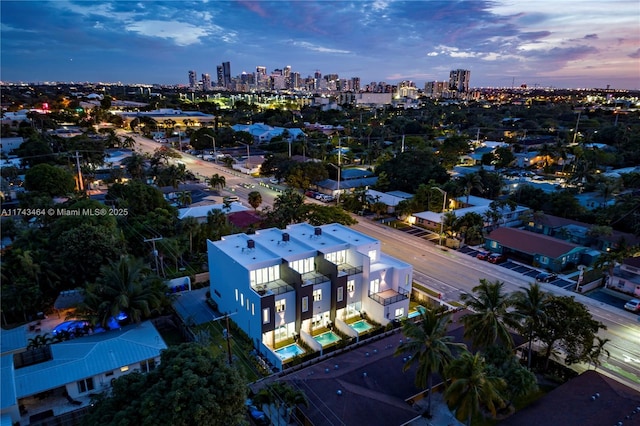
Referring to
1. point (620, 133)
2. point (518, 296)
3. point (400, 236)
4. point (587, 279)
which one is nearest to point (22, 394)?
point (518, 296)

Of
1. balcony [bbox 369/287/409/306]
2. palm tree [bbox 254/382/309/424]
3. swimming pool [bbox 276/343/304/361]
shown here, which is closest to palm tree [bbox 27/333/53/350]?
swimming pool [bbox 276/343/304/361]

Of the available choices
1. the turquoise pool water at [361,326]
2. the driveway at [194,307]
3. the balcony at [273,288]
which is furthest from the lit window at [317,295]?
the driveway at [194,307]

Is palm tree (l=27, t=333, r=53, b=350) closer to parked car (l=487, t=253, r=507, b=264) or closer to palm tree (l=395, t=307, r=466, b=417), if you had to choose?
palm tree (l=395, t=307, r=466, b=417)

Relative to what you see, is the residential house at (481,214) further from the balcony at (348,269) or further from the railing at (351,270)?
the railing at (351,270)

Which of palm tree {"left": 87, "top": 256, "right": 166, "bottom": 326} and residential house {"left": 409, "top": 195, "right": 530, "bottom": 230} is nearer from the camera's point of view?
palm tree {"left": 87, "top": 256, "right": 166, "bottom": 326}

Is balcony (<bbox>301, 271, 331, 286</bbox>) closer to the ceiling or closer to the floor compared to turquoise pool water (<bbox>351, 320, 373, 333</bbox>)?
closer to the ceiling

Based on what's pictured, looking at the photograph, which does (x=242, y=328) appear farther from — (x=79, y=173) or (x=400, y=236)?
(x=79, y=173)
